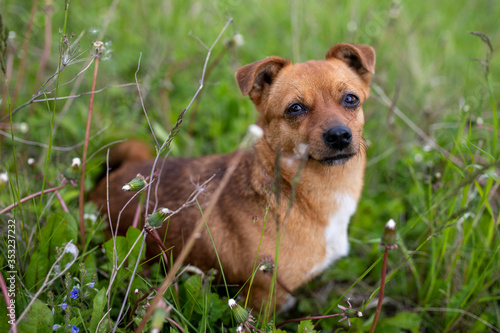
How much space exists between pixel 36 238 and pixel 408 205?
3.52 m

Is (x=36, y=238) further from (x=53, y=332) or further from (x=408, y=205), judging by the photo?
(x=408, y=205)

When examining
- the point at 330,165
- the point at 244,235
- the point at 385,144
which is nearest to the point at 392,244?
the point at 330,165

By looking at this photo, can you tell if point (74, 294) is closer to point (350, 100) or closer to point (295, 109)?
point (295, 109)

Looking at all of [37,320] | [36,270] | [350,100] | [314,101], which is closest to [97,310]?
[37,320]

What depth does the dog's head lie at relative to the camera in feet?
8.84

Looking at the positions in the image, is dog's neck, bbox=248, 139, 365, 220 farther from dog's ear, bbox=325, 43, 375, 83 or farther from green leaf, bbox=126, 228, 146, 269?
green leaf, bbox=126, 228, 146, 269

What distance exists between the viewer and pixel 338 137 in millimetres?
2617

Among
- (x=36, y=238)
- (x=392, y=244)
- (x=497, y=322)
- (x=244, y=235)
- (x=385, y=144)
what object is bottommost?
(x=497, y=322)

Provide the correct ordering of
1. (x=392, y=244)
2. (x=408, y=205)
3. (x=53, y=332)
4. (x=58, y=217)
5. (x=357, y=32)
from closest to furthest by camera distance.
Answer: (x=392, y=244) → (x=53, y=332) → (x=58, y=217) → (x=408, y=205) → (x=357, y=32)

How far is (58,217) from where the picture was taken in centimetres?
258

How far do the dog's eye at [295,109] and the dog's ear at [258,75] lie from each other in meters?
0.33

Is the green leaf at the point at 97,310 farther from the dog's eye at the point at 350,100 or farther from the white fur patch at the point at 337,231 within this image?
the dog's eye at the point at 350,100

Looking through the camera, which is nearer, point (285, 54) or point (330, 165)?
point (330, 165)

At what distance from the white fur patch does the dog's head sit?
446mm
